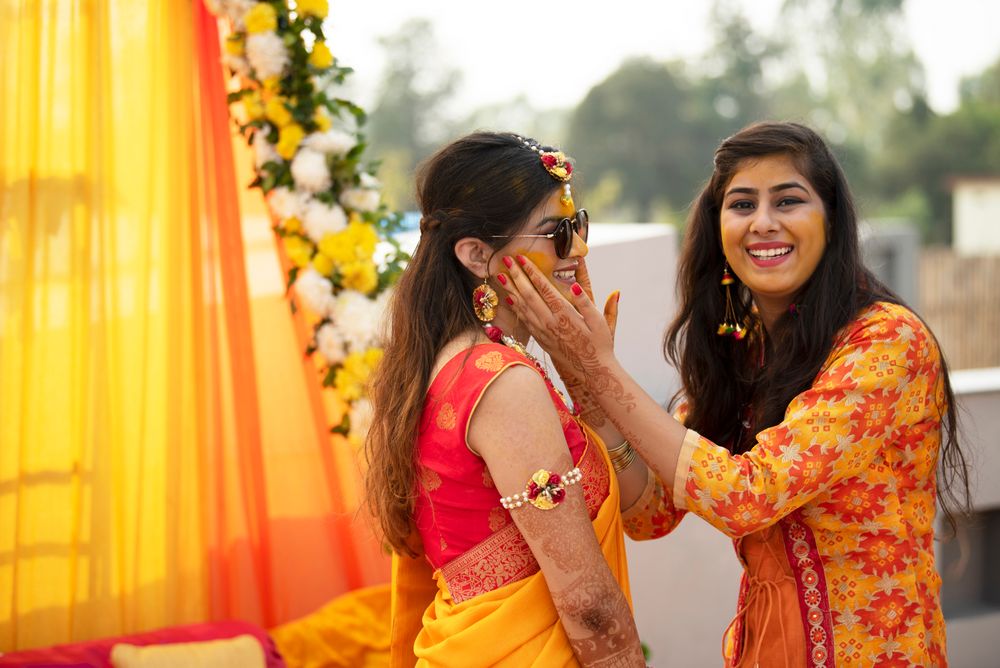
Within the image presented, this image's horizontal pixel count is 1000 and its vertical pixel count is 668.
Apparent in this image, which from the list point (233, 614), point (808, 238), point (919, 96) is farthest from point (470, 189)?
point (919, 96)

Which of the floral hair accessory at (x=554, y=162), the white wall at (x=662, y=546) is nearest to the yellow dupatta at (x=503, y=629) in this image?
the floral hair accessory at (x=554, y=162)

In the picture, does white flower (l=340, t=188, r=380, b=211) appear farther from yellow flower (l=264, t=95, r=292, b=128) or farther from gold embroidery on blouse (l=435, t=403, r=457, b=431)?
gold embroidery on blouse (l=435, t=403, r=457, b=431)

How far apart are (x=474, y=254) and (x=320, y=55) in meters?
1.51

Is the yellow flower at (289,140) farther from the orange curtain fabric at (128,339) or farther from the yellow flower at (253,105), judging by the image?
the orange curtain fabric at (128,339)

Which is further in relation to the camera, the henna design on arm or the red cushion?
the red cushion

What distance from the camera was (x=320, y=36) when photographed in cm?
335

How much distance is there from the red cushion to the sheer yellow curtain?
128 mm

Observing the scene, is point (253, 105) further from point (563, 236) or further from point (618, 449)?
point (618, 449)

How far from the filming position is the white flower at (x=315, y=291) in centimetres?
338

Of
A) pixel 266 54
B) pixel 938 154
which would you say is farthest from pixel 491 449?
pixel 938 154

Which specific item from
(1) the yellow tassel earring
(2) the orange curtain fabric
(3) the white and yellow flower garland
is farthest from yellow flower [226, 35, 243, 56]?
(1) the yellow tassel earring

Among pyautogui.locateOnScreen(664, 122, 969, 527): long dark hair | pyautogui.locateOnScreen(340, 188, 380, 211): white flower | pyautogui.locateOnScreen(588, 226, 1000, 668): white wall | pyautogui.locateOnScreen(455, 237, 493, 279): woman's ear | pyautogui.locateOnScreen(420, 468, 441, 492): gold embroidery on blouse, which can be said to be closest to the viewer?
pyautogui.locateOnScreen(420, 468, 441, 492): gold embroidery on blouse

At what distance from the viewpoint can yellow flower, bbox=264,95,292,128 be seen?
333cm

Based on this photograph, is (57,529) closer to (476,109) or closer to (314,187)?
(314,187)
